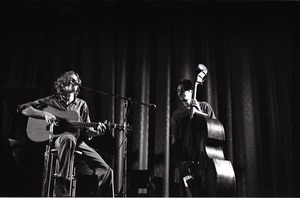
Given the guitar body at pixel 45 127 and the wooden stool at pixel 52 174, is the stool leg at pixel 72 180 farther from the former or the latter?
the guitar body at pixel 45 127

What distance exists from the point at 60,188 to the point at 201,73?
77.0 inches

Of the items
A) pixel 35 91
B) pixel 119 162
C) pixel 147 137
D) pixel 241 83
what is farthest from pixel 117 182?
pixel 241 83

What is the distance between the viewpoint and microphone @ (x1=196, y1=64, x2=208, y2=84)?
4293mm

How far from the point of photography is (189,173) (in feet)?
12.4

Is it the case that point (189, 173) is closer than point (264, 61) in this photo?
Yes

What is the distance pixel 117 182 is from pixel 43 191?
816 mm

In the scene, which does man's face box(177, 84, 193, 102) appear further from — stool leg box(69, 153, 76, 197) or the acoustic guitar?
stool leg box(69, 153, 76, 197)

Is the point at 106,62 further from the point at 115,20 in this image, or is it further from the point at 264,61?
the point at 264,61

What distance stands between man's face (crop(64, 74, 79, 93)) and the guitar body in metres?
0.37

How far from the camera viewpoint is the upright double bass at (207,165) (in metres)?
3.48

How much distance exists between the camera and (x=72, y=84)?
4336mm

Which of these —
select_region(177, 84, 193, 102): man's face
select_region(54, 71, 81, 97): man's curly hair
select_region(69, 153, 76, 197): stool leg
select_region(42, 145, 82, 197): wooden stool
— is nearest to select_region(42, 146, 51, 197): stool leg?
select_region(42, 145, 82, 197): wooden stool

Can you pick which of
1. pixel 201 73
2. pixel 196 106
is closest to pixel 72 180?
pixel 196 106

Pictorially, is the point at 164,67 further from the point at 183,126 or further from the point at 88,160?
the point at 88,160
